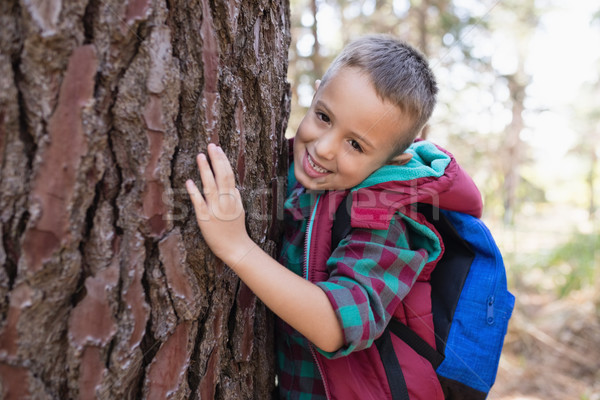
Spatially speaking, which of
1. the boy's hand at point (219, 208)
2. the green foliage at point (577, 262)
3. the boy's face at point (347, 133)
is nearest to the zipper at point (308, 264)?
the boy's face at point (347, 133)

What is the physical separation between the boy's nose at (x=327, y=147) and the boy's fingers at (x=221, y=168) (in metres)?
0.41

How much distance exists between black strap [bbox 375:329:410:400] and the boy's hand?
606 millimetres

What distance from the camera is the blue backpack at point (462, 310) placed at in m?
1.51

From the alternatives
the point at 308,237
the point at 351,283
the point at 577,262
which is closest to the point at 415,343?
the point at 351,283

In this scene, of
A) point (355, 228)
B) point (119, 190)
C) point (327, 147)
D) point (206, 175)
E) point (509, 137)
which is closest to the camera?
point (119, 190)

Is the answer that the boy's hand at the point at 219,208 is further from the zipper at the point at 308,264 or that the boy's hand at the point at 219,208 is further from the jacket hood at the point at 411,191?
the jacket hood at the point at 411,191

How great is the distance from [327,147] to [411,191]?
33cm

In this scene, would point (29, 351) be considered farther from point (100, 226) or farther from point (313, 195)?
point (313, 195)

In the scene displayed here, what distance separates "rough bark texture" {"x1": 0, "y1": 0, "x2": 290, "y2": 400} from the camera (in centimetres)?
89

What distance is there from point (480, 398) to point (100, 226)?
1375 mm

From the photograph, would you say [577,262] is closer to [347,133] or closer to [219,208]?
[347,133]

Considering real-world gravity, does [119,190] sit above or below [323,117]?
below

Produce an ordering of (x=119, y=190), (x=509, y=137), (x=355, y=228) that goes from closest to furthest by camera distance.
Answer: (x=119, y=190)
(x=355, y=228)
(x=509, y=137)

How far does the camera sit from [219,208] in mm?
1237
